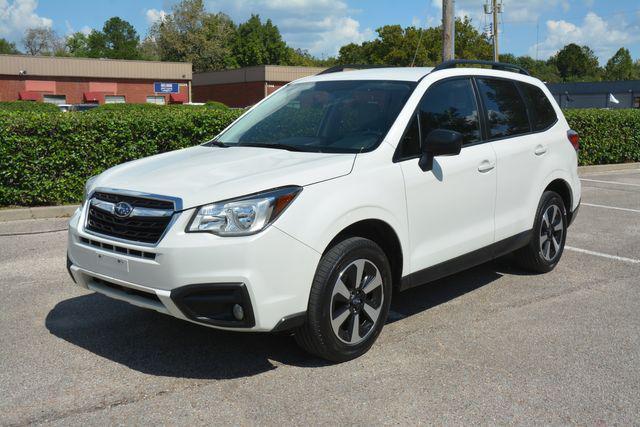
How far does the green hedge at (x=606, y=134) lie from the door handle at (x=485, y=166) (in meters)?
12.0

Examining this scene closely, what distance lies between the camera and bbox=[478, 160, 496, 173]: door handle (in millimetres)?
5254

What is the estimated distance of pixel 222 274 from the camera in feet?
12.1

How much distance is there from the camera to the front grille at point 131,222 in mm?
3848

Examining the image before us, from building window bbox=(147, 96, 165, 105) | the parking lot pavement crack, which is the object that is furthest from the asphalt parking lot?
building window bbox=(147, 96, 165, 105)

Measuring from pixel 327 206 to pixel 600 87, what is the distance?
89.8 metres

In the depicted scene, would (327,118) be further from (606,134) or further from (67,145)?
(606,134)

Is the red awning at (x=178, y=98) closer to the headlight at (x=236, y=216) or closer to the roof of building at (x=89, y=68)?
the roof of building at (x=89, y=68)

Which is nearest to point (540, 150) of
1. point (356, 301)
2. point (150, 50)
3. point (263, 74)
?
point (356, 301)

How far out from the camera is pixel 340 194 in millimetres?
4102

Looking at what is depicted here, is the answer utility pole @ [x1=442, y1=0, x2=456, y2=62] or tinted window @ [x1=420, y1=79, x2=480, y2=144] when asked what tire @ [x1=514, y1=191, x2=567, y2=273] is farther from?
utility pole @ [x1=442, y1=0, x2=456, y2=62]

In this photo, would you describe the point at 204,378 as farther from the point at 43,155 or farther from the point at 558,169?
the point at 43,155

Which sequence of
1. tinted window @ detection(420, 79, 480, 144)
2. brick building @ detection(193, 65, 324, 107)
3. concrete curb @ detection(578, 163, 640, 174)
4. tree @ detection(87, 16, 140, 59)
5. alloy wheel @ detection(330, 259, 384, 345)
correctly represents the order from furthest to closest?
tree @ detection(87, 16, 140, 59) → brick building @ detection(193, 65, 324, 107) → concrete curb @ detection(578, 163, 640, 174) → tinted window @ detection(420, 79, 480, 144) → alloy wheel @ detection(330, 259, 384, 345)

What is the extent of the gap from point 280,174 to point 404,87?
4.79 ft

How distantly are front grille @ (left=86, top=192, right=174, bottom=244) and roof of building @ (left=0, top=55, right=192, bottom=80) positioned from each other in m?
48.1
